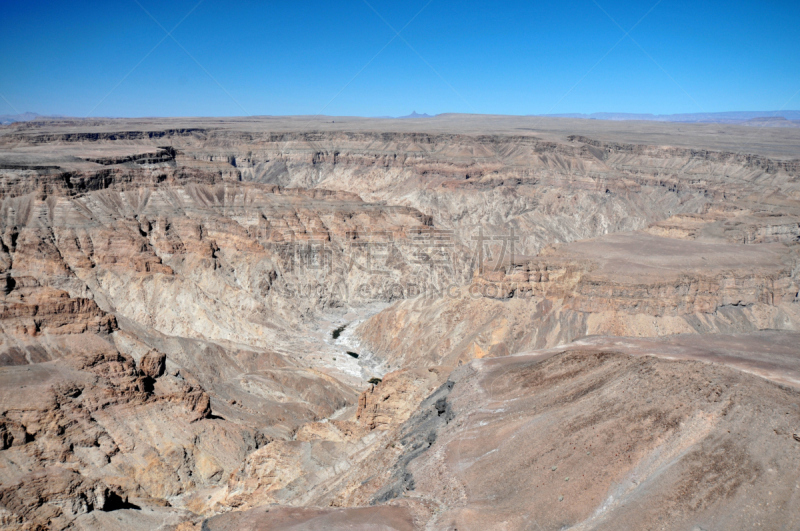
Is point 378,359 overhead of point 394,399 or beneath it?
beneath

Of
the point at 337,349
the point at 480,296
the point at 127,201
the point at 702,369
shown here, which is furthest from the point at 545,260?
the point at 127,201

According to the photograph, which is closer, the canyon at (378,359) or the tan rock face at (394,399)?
the canyon at (378,359)

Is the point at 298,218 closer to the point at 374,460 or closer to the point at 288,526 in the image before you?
the point at 374,460

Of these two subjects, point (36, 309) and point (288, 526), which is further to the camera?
point (36, 309)

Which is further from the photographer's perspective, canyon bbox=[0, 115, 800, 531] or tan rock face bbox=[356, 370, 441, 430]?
tan rock face bbox=[356, 370, 441, 430]

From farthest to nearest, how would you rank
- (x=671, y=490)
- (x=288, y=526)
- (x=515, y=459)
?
(x=515, y=459) → (x=288, y=526) → (x=671, y=490)

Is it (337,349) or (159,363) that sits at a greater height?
(159,363)

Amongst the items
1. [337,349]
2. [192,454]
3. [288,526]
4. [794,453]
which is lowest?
[337,349]

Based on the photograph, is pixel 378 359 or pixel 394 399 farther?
pixel 378 359
